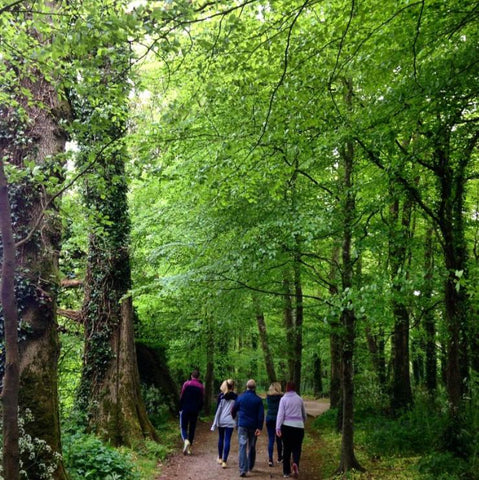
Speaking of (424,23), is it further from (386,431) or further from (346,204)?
(386,431)

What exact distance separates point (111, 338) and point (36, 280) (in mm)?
4014

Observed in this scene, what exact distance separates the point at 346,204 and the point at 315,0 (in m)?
4.49

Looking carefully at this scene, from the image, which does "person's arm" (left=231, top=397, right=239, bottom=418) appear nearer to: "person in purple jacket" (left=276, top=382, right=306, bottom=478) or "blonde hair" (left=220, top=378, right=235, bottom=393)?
"blonde hair" (left=220, top=378, right=235, bottom=393)

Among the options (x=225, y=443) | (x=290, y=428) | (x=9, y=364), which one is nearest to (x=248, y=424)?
(x=290, y=428)

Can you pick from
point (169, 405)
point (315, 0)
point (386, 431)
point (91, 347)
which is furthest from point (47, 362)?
point (169, 405)

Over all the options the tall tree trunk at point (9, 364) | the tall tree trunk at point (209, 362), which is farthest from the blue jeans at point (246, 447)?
the tall tree trunk at point (209, 362)

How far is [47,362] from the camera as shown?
5660 millimetres

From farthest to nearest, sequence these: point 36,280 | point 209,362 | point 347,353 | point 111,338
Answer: point 209,362 < point 111,338 < point 347,353 < point 36,280

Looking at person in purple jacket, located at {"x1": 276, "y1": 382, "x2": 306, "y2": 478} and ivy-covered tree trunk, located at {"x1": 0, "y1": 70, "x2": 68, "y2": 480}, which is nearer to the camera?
ivy-covered tree trunk, located at {"x1": 0, "y1": 70, "x2": 68, "y2": 480}

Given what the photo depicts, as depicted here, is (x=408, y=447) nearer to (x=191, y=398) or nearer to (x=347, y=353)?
(x=347, y=353)

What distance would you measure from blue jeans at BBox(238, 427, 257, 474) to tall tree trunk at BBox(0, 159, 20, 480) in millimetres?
5241

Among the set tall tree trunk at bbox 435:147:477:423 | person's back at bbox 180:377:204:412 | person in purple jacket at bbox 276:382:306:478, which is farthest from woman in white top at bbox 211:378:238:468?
tall tree trunk at bbox 435:147:477:423

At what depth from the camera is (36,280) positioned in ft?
19.0

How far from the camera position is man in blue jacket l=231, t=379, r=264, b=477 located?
759 cm
